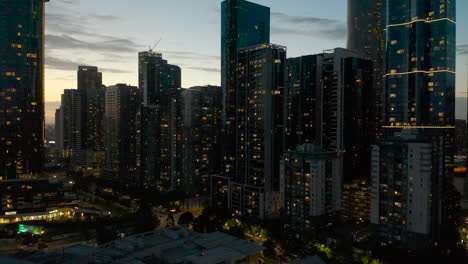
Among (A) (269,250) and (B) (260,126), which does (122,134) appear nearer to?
(B) (260,126)

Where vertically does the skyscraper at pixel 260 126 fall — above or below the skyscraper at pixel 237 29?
below

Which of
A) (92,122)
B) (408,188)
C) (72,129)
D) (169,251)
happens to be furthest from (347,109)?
(72,129)

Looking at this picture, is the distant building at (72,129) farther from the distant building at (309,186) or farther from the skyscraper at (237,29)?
the distant building at (309,186)

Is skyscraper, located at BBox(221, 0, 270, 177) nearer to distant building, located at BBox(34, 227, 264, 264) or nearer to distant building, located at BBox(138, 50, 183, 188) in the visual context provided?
distant building, located at BBox(138, 50, 183, 188)

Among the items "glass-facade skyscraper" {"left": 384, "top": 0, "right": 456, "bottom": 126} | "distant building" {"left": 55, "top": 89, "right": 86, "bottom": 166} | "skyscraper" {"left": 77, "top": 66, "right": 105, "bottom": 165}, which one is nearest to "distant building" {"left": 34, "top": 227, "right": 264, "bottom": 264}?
"glass-facade skyscraper" {"left": 384, "top": 0, "right": 456, "bottom": 126}

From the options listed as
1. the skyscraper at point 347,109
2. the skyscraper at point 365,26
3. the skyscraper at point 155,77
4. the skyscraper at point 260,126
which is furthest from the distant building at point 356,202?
the skyscraper at point 155,77

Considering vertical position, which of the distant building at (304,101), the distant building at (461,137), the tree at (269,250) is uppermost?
the distant building at (304,101)

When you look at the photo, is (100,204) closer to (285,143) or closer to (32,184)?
(32,184)
